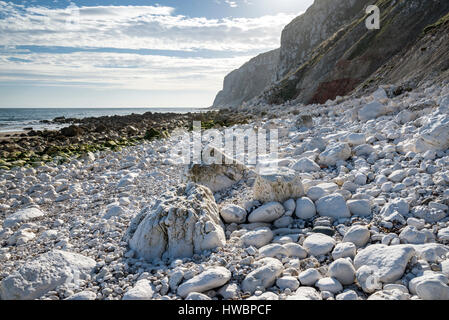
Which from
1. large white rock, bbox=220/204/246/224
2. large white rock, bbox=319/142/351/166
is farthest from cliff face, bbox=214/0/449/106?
large white rock, bbox=220/204/246/224

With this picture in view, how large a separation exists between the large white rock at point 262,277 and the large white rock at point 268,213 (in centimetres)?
126

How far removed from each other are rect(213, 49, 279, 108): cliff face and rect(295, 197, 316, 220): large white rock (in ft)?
328

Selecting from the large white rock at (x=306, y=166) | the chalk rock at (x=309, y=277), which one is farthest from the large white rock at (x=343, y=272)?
the large white rock at (x=306, y=166)

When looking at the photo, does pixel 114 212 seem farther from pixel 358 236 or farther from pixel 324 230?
pixel 358 236

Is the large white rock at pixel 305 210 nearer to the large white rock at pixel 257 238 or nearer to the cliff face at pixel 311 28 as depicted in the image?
the large white rock at pixel 257 238

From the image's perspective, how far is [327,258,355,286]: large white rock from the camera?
275 centimetres

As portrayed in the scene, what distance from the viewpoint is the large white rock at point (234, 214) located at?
435cm

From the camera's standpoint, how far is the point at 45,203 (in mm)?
6922

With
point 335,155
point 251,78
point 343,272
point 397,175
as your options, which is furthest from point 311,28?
point 251,78

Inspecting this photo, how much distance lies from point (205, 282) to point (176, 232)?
3.39ft

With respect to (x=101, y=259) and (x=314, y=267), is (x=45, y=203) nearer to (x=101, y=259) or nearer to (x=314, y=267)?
(x=101, y=259)

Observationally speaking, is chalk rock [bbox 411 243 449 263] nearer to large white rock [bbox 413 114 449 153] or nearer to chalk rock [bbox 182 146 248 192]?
large white rock [bbox 413 114 449 153]
